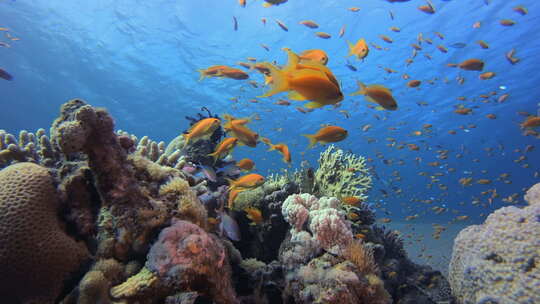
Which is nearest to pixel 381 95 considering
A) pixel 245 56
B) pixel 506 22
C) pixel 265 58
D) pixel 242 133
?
pixel 242 133

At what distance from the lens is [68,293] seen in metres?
2.46

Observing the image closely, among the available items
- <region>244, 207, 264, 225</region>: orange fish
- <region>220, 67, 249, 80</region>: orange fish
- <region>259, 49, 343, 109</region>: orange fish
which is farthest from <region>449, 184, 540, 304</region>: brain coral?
<region>220, 67, 249, 80</region>: orange fish

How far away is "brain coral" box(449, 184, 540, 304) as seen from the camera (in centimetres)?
369

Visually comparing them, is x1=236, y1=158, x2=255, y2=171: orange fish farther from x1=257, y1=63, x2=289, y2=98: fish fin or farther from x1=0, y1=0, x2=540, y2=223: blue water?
x1=0, y1=0, x2=540, y2=223: blue water

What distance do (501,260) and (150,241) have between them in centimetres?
502

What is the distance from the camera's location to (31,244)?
2271mm

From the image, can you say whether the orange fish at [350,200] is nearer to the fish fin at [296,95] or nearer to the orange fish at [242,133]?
the orange fish at [242,133]

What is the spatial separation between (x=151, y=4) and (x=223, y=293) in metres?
27.7

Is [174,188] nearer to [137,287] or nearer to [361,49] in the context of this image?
[137,287]

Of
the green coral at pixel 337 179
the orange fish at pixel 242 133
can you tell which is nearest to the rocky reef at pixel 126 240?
the orange fish at pixel 242 133

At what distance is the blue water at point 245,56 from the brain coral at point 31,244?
1322cm

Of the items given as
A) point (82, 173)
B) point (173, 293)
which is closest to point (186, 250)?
point (173, 293)

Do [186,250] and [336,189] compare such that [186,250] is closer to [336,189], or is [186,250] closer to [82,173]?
[82,173]

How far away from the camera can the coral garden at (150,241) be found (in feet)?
7.18
